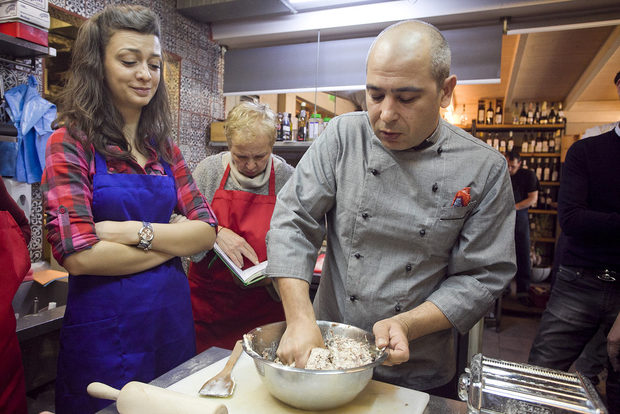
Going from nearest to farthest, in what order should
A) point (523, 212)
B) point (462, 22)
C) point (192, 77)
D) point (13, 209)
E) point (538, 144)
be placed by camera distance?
point (13, 209), point (462, 22), point (192, 77), point (523, 212), point (538, 144)

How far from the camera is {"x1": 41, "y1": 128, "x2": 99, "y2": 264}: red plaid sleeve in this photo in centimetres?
119

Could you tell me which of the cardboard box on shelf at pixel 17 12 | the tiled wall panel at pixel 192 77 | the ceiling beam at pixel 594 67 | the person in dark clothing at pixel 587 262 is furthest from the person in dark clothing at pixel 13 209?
the ceiling beam at pixel 594 67

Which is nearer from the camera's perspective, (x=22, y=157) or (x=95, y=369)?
(x=95, y=369)

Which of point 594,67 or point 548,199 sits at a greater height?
point 594,67

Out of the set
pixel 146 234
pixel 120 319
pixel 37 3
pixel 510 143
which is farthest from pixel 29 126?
pixel 510 143

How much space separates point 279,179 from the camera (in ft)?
7.23

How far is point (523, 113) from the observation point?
6980mm

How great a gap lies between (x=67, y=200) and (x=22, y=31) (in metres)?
1.42

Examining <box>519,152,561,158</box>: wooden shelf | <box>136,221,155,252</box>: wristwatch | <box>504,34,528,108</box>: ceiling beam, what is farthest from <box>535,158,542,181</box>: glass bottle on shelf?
<box>136,221,155,252</box>: wristwatch

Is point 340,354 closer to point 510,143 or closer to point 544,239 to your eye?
point 544,239

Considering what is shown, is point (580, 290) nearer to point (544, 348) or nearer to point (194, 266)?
point (544, 348)

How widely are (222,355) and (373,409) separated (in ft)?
1.47

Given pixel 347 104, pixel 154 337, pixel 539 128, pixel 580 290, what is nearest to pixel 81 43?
pixel 154 337

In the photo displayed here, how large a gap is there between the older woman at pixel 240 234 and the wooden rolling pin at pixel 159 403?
3.87 ft
